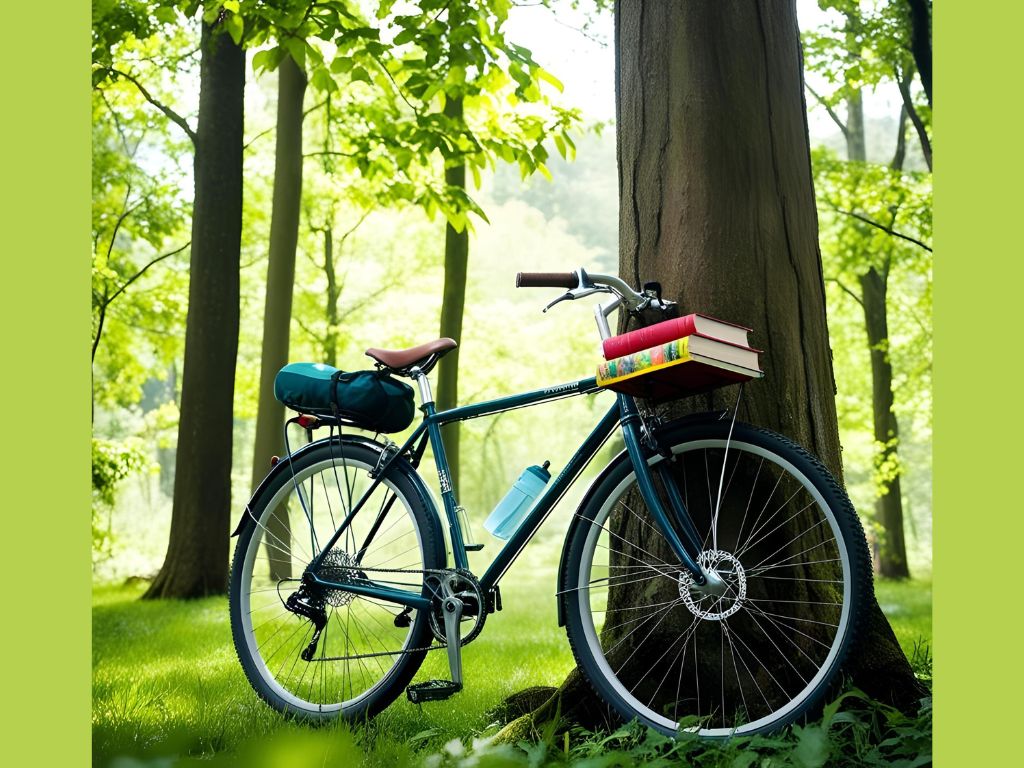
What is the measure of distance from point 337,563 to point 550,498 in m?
0.84

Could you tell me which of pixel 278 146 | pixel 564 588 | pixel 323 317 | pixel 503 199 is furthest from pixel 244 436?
pixel 564 588

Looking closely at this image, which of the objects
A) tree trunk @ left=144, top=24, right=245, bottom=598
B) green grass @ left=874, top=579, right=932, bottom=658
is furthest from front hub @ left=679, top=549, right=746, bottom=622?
tree trunk @ left=144, top=24, right=245, bottom=598

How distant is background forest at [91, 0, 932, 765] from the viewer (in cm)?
430

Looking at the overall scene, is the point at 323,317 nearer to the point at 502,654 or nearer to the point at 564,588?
the point at 502,654

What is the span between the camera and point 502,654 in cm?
525

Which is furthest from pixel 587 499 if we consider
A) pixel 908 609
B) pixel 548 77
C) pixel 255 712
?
pixel 908 609

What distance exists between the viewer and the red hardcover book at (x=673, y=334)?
2561mm

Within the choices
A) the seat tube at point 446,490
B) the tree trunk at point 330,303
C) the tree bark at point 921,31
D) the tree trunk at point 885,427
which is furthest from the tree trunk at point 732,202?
the tree trunk at point 330,303

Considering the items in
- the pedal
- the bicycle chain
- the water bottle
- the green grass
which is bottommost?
the green grass

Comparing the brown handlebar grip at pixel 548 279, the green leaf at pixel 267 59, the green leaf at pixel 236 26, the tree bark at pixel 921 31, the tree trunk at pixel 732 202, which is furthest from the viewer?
the tree bark at pixel 921 31

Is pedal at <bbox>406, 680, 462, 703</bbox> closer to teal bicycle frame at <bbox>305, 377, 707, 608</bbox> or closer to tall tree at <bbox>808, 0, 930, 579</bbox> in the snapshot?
teal bicycle frame at <bbox>305, 377, 707, 608</bbox>

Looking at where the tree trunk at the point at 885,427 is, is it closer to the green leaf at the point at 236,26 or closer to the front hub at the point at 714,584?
the green leaf at the point at 236,26

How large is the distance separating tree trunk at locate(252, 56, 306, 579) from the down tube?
5.68m

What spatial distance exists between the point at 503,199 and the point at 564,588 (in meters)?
27.4
